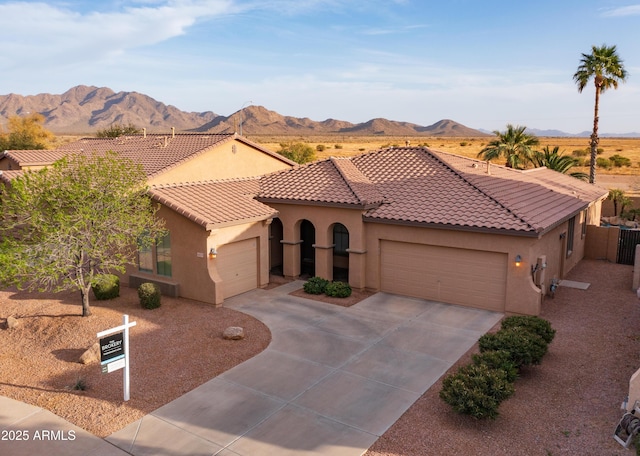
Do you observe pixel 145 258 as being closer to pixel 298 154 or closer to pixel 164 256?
pixel 164 256

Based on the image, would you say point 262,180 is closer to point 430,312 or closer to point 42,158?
point 430,312

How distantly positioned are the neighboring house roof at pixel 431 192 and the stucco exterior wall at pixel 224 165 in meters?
1.32

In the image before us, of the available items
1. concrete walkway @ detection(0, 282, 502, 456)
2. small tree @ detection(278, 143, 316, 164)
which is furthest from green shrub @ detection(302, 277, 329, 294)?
small tree @ detection(278, 143, 316, 164)

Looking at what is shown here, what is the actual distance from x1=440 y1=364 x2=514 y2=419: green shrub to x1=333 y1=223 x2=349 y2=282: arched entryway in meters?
10.3

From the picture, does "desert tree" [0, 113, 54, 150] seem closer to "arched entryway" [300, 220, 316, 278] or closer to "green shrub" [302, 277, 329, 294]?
"arched entryway" [300, 220, 316, 278]

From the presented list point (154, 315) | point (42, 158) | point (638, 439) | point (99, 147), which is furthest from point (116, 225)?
point (42, 158)

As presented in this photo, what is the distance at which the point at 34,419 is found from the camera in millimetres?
9891

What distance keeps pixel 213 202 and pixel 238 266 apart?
8.11 feet

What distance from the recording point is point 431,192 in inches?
747

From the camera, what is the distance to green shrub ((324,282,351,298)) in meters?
17.9

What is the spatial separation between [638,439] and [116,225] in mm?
13205

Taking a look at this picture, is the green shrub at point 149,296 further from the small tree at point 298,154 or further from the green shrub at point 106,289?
the small tree at point 298,154

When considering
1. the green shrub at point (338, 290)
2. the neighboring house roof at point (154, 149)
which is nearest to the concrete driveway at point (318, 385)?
the green shrub at point (338, 290)

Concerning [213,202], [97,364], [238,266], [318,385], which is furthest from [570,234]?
[97,364]
